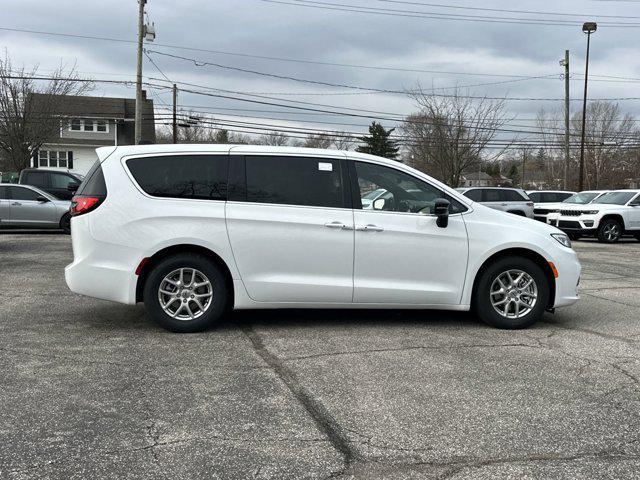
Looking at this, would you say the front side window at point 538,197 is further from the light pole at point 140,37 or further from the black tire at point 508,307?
the black tire at point 508,307

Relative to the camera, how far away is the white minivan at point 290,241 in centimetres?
571

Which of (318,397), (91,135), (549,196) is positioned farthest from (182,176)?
(91,135)

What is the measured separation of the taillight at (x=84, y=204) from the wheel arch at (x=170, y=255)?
28.4 inches

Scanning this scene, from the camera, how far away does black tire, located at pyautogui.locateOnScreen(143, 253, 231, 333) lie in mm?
5703

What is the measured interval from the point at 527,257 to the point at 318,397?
3143 mm

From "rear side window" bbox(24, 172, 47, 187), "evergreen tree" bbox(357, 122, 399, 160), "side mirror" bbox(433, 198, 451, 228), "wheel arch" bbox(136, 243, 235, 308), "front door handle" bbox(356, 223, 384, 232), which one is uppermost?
"evergreen tree" bbox(357, 122, 399, 160)

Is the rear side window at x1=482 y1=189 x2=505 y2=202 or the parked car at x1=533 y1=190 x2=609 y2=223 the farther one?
the rear side window at x1=482 y1=189 x2=505 y2=202

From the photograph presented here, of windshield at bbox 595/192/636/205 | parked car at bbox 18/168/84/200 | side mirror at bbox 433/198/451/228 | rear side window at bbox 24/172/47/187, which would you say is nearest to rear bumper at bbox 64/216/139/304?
side mirror at bbox 433/198/451/228

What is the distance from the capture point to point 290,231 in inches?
228

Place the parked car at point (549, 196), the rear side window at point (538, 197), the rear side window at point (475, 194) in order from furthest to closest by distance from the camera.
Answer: the rear side window at point (538, 197) → the parked car at point (549, 196) → the rear side window at point (475, 194)

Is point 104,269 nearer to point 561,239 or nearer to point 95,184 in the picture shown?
point 95,184

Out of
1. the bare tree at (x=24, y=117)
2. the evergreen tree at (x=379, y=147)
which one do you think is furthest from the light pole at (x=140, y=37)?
the evergreen tree at (x=379, y=147)

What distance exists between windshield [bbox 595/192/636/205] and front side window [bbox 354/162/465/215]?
592 inches

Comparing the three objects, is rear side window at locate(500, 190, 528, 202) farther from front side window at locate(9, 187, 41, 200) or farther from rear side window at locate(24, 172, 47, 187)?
rear side window at locate(24, 172, 47, 187)
